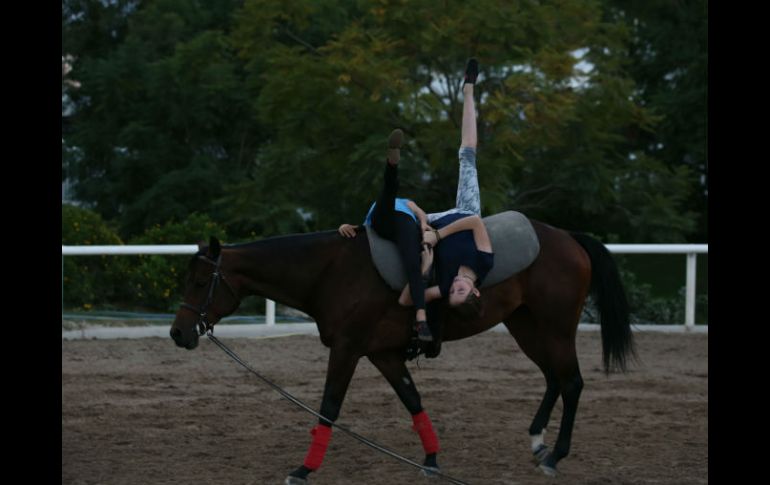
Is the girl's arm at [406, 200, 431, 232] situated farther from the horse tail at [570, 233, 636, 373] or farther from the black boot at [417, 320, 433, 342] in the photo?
the horse tail at [570, 233, 636, 373]

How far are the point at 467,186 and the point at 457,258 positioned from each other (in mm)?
441

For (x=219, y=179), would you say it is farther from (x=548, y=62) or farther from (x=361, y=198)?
(x=548, y=62)

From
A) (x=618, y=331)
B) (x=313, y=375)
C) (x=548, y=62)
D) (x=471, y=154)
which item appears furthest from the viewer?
(x=548, y=62)

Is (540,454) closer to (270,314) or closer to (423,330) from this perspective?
(423,330)

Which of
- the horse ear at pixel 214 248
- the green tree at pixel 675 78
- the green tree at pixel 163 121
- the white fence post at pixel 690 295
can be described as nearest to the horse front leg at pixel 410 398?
the horse ear at pixel 214 248

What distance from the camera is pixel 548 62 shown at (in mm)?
13547

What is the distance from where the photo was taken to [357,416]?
735cm

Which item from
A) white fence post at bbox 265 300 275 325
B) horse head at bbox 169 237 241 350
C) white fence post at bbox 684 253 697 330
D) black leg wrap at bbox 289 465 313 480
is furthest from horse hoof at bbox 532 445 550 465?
white fence post at bbox 684 253 697 330

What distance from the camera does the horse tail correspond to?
630cm

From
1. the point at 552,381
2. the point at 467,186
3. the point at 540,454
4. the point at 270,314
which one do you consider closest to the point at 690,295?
the point at 270,314

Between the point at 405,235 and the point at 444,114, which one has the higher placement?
the point at 444,114

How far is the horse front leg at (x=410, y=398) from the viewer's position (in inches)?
223
